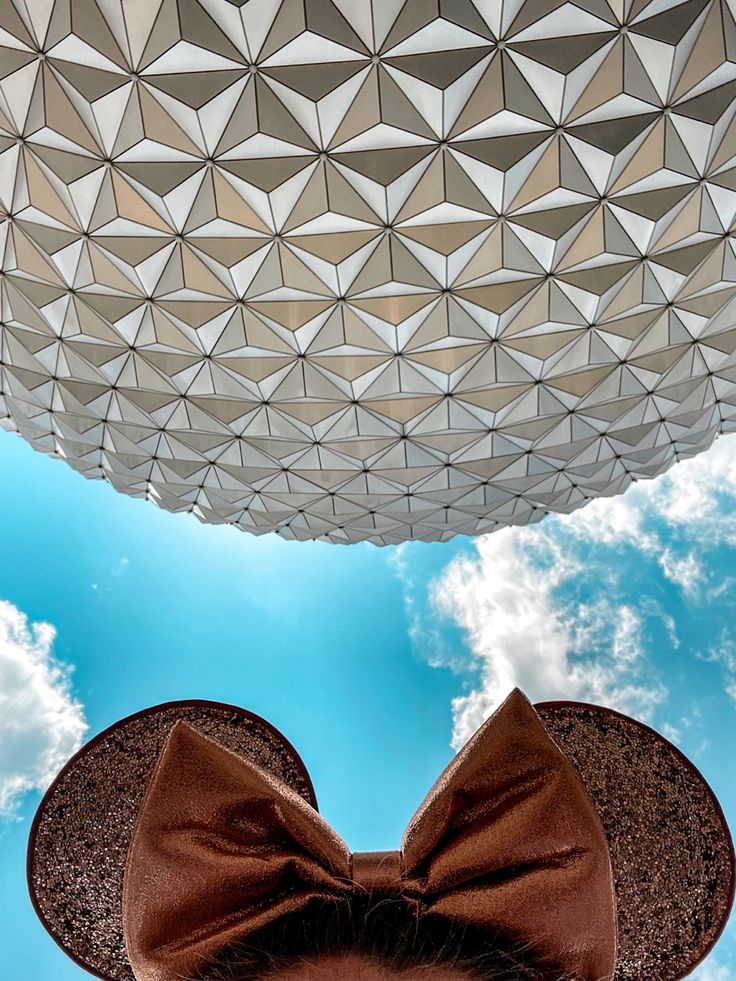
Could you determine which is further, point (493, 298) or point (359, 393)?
point (359, 393)

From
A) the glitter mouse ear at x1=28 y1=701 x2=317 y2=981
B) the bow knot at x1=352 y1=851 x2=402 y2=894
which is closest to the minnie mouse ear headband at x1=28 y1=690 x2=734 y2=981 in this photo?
the bow knot at x1=352 y1=851 x2=402 y2=894

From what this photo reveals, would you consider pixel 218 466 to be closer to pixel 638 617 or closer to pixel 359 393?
pixel 359 393

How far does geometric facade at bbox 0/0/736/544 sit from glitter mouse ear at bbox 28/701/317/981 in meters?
6.59

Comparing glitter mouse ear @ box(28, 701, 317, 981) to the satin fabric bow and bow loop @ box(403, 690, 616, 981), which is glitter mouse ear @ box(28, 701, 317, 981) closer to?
the satin fabric bow

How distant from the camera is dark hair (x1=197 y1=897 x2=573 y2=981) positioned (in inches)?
73.5

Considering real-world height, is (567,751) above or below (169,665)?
below

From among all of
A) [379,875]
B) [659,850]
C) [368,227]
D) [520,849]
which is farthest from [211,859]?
[368,227]

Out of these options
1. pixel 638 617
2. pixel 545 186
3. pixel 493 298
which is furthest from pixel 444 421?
pixel 638 617

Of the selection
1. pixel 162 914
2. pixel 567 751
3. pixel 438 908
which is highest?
pixel 567 751

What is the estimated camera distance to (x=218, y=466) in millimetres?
13352

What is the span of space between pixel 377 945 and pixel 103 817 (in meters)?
1.17

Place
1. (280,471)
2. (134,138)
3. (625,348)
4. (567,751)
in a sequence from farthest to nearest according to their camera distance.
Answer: (280,471) < (625,348) < (134,138) < (567,751)

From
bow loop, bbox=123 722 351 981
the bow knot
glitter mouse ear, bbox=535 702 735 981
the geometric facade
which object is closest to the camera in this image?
bow loop, bbox=123 722 351 981

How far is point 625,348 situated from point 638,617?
13766mm
